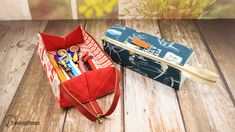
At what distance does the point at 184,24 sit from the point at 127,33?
0.34 m

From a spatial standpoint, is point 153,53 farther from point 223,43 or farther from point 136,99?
point 223,43

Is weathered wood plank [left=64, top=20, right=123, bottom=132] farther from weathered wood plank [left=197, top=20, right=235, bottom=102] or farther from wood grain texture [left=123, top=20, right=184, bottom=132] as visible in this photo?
weathered wood plank [left=197, top=20, right=235, bottom=102]

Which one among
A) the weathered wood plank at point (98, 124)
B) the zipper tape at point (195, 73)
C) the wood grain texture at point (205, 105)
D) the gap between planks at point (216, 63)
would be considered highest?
the zipper tape at point (195, 73)

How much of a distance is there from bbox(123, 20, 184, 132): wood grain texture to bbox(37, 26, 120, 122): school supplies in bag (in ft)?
0.18

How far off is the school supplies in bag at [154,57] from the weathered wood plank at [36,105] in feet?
0.70

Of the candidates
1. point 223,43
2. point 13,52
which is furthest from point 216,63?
point 13,52

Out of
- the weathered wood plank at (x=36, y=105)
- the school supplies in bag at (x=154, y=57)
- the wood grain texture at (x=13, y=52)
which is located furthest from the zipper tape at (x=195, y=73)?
the wood grain texture at (x=13, y=52)

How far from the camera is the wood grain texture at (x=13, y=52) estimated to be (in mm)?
705

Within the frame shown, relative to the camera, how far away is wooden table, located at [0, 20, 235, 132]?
62 centimetres

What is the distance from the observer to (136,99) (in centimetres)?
68

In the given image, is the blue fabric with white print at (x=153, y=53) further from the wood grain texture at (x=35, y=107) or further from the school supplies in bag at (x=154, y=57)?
the wood grain texture at (x=35, y=107)

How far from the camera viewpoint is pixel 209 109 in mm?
656

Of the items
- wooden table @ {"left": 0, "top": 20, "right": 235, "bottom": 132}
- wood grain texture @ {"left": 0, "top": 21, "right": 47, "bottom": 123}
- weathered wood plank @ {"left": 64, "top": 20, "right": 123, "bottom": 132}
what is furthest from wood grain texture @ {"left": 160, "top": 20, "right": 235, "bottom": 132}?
wood grain texture @ {"left": 0, "top": 21, "right": 47, "bottom": 123}

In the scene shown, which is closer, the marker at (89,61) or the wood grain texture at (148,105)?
the wood grain texture at (148,105)
